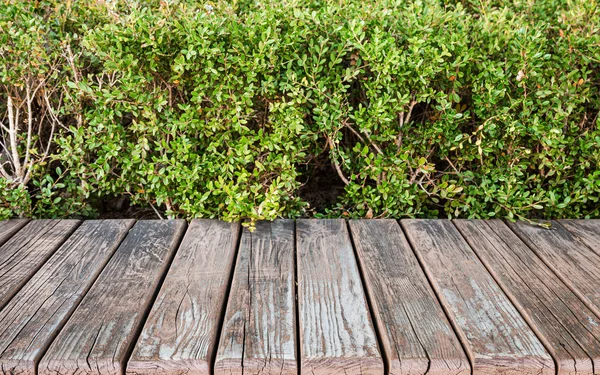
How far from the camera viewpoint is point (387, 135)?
2709mm

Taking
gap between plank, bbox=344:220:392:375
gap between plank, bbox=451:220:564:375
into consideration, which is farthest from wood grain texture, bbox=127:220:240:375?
gap between plank, bbox=451:220:564:375

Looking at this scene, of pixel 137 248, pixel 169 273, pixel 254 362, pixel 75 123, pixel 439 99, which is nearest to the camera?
pixel 254 362

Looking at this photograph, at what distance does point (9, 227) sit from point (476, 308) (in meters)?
2.14

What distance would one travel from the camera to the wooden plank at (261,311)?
1.63 meters

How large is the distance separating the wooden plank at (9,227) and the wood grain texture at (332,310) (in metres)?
1.33

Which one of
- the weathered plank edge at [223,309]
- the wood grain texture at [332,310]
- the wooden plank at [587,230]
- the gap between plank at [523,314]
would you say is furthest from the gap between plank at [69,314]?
the wooden plank at [587,230]

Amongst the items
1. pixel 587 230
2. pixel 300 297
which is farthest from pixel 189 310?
pixel 587 230

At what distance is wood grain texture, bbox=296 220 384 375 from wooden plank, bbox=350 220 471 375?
0.05 meters

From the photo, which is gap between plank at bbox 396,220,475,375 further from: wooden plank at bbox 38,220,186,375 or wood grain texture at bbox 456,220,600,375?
wooden plank at bbox 38,220,186,375

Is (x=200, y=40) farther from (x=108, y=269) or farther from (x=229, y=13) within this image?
(x=108, y=269)

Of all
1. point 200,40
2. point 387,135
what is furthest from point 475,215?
point 200,40

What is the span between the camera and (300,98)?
8.39ft

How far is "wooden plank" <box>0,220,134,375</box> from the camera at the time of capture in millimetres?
1674

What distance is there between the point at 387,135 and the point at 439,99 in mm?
303
